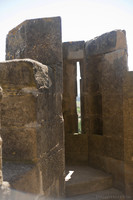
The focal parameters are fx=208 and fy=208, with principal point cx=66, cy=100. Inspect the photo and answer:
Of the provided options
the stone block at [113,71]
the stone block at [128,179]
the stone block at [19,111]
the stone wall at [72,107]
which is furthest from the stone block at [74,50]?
the stone block at [19,111]

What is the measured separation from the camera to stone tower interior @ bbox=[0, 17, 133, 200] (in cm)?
223

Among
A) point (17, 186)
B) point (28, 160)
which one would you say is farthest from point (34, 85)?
point (17, 186)

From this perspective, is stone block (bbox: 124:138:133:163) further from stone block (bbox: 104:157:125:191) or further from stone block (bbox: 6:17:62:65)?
stone block (bbox: 6:17:62:65)

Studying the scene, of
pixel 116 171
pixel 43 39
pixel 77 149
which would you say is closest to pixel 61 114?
pixel 43 39

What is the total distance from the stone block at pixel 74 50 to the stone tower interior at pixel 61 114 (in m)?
0.03

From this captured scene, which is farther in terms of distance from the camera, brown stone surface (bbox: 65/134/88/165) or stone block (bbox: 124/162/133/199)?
brown stone surface (bbox: 65/134/88/165)

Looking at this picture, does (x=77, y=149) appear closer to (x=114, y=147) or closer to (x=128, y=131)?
(x=114, y=147)

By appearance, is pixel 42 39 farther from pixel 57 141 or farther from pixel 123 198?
pixel 123 198

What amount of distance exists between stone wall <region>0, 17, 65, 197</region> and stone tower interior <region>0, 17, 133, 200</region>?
1 cm

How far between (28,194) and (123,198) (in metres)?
2.96

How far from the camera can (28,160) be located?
2.27 m

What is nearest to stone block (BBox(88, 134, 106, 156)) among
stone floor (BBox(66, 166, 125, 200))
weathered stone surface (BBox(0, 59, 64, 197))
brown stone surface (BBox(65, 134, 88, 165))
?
brown stone surface (BBox(65, 134, 88, 165))

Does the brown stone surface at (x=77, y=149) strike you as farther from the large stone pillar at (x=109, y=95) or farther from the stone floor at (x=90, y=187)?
the stone floor at (x=90, y=187)

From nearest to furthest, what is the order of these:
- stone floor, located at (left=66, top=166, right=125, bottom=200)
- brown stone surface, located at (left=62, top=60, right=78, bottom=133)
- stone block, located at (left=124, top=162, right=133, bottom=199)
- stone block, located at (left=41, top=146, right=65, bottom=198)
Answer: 1. stone block, located at (left=41, top=146, right=65, bottom=198)
2. stone floor, located at (left=66, top=166, right=125, bottom=200)
3. stone block, located at (left=124, top=162, right=133, bottom=199)
4. brown stone surface, located at (left=62, top=60, right=78, bottom=133)
